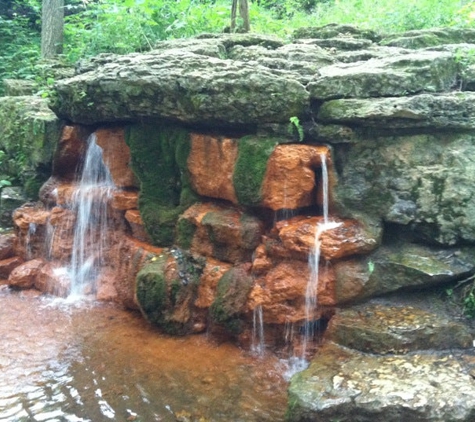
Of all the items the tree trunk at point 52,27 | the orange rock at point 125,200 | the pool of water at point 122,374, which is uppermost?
the tree trunk at point 52,27

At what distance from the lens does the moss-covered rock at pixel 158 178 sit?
22.0 feet

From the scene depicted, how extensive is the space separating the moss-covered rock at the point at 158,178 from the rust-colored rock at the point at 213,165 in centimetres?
34

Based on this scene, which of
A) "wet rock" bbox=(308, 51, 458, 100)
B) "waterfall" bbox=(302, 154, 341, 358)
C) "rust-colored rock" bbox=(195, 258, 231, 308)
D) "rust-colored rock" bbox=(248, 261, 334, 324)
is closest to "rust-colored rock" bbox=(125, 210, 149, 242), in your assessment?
"rust-colored rock" bbox=(195, 258, 231, 308)

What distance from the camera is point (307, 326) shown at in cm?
564

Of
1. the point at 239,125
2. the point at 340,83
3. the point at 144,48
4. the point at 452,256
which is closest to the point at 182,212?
the point at 239,125

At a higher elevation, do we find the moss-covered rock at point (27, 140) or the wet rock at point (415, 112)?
the wet rock at point (415, 112)

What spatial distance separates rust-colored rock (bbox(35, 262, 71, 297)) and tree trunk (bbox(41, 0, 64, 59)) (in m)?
6.49

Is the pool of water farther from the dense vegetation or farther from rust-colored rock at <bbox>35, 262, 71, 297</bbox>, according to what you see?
the dense vegetation

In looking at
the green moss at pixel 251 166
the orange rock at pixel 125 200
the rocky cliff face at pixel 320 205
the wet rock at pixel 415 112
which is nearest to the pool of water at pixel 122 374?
the rocky cliff face at pixel 320 205

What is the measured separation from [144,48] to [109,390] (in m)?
7.42

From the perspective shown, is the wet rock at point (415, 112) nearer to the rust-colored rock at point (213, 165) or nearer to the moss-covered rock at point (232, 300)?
the rust-colored rock at point (213, 165)

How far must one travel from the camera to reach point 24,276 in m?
7.42

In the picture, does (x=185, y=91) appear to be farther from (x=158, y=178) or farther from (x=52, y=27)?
(x=52, y=27)

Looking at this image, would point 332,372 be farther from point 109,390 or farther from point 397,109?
point 397,109
